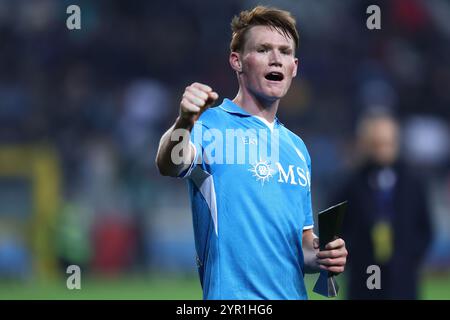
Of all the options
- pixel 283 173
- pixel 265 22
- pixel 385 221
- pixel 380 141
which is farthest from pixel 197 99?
pixel 385 221

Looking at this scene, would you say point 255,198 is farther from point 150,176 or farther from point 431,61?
point 431,61

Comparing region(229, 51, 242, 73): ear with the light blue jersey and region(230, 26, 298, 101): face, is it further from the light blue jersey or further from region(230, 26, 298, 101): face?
the light blue jersey

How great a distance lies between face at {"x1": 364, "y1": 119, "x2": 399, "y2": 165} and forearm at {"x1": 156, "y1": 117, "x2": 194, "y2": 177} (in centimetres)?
322

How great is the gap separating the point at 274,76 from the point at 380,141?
284 centimetres

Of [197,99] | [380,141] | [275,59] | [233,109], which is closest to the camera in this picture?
[197,99]

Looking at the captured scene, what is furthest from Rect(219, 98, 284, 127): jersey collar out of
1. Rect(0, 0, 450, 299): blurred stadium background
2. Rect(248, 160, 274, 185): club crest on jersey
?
Rect(0, 0, 450, 299): blurred stadium background

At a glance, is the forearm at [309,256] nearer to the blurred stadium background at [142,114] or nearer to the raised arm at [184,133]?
the raised arm at [184,133]

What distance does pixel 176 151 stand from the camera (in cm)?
398

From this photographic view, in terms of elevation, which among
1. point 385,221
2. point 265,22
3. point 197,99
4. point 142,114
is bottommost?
point 385,221

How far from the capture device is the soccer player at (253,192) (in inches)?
165

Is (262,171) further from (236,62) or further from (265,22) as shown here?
(265,22)

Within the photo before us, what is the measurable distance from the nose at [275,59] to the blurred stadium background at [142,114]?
7.34 m
